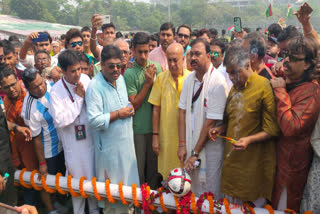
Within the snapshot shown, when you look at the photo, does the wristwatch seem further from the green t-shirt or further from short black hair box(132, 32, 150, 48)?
short black hair box(132, 32, 150, 48)

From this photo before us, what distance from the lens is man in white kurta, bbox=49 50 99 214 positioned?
134 inches

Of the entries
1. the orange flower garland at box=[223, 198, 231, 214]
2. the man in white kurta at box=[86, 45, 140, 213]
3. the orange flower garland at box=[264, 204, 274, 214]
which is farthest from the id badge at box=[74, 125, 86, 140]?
the orange flower garland at box=[264, 204, 274, 214]

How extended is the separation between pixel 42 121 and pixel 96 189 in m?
1.11

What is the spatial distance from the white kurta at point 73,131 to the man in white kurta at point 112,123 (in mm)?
142

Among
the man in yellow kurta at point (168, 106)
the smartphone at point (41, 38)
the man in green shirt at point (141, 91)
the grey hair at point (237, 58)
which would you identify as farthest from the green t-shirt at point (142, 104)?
the smartphone at point (41, 38)

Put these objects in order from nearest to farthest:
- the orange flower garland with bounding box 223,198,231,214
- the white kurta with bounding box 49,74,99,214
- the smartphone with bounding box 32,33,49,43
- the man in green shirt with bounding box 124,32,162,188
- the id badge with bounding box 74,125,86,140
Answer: the orange flower garland with bounding box 223,198,231,214, the white kurta with bounding box 49,74,99,214, the id badge with bounding box 74,125,86,140, the man in green shirt with bounding box 124,32,162,188, the smartphone with bounding box 32,33,49,43

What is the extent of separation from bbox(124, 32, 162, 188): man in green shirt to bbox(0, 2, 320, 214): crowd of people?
1cm

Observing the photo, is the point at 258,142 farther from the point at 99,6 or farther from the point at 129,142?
the point at 99,6

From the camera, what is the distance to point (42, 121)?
367cm

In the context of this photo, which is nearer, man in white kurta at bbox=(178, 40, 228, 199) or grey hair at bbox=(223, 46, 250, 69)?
grey hair at bbox=(223, 46, 250, 69)

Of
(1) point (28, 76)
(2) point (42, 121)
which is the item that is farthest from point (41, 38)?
(2) point (42, 121)

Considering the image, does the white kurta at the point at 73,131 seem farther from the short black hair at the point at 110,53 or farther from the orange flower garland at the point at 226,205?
the orange flower garland at the point at 226,205

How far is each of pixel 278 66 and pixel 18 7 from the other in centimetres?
7629

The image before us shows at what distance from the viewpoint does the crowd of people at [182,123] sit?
2787mm
